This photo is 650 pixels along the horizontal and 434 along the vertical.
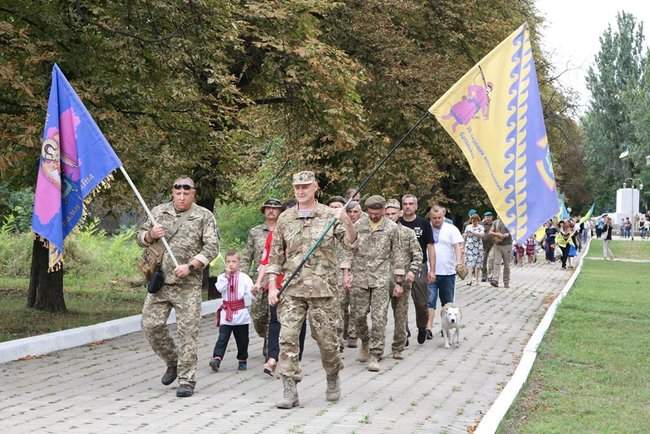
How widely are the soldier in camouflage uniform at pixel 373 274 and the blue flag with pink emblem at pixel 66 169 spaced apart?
10.2 ft

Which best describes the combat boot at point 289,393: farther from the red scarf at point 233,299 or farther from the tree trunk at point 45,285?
the tree trunk at point 45,285

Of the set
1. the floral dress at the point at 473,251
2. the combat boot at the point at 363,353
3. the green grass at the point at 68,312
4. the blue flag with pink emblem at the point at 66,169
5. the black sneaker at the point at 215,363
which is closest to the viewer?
the blue flag with pink emblem at the point at 66,169

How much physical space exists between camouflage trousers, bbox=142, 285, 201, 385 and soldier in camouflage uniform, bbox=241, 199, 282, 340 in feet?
6.68

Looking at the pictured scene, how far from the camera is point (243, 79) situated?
22.3m

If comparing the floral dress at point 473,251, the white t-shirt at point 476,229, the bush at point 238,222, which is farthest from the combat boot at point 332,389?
the bush at point 238,222

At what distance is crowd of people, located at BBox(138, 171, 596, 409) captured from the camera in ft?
30.6

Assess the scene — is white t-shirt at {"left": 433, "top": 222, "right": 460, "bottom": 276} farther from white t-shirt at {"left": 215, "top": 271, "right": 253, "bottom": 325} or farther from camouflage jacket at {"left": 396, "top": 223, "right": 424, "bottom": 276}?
white t-shirt at {"left": 215, "top": 271, "right": 253, "bottom": 325}

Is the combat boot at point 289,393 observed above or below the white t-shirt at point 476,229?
below

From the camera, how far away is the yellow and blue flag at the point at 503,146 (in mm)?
11250

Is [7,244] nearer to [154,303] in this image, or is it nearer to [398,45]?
[398,45]

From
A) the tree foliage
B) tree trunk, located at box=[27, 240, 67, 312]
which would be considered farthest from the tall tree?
tree trunk, located at box=[27, 240, 67, 312]

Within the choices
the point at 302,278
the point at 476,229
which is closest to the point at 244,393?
the point at 302,278

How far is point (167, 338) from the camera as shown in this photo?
9922mm

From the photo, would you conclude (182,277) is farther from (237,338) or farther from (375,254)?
(375,254)
